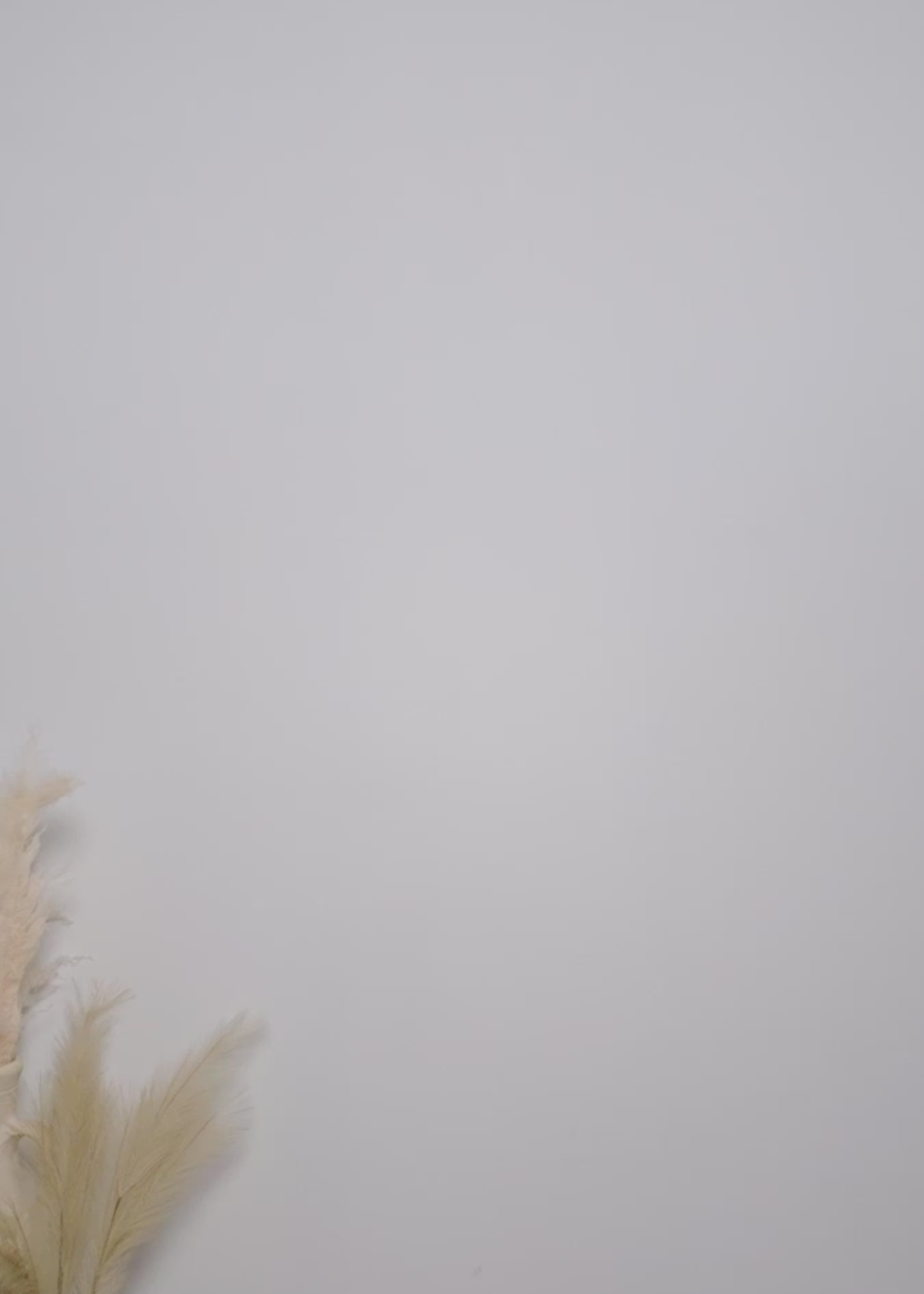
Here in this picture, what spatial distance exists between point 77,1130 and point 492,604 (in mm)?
679

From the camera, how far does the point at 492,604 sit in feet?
4.08

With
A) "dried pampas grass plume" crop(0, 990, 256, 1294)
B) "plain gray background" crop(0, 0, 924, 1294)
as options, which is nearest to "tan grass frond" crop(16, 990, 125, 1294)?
"dried pampas grass plume" crop(0, 990, 256, 1294)

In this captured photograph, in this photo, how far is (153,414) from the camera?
1287 millimetres

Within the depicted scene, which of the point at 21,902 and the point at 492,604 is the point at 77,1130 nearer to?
the point at 21,902

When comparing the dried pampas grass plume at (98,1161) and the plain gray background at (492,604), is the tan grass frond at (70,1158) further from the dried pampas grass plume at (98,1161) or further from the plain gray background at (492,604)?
the plain gray background at (492,604)

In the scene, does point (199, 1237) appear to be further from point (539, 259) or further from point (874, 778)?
point (539, 259)

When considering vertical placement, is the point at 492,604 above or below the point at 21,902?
above

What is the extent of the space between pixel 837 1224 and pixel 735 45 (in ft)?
4.54

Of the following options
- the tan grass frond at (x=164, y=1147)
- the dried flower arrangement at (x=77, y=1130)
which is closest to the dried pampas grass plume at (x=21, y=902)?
the dried flower arrangement at (x=77, y=1130)

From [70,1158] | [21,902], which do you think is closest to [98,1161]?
[70,1158]

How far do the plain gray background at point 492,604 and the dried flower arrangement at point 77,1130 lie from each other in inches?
2.6

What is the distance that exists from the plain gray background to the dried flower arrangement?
0.07m

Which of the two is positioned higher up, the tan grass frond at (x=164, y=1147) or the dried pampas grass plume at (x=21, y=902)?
the dried pampas grass plume at (x=21, y=902)

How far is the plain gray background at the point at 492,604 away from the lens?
3.54 ft
